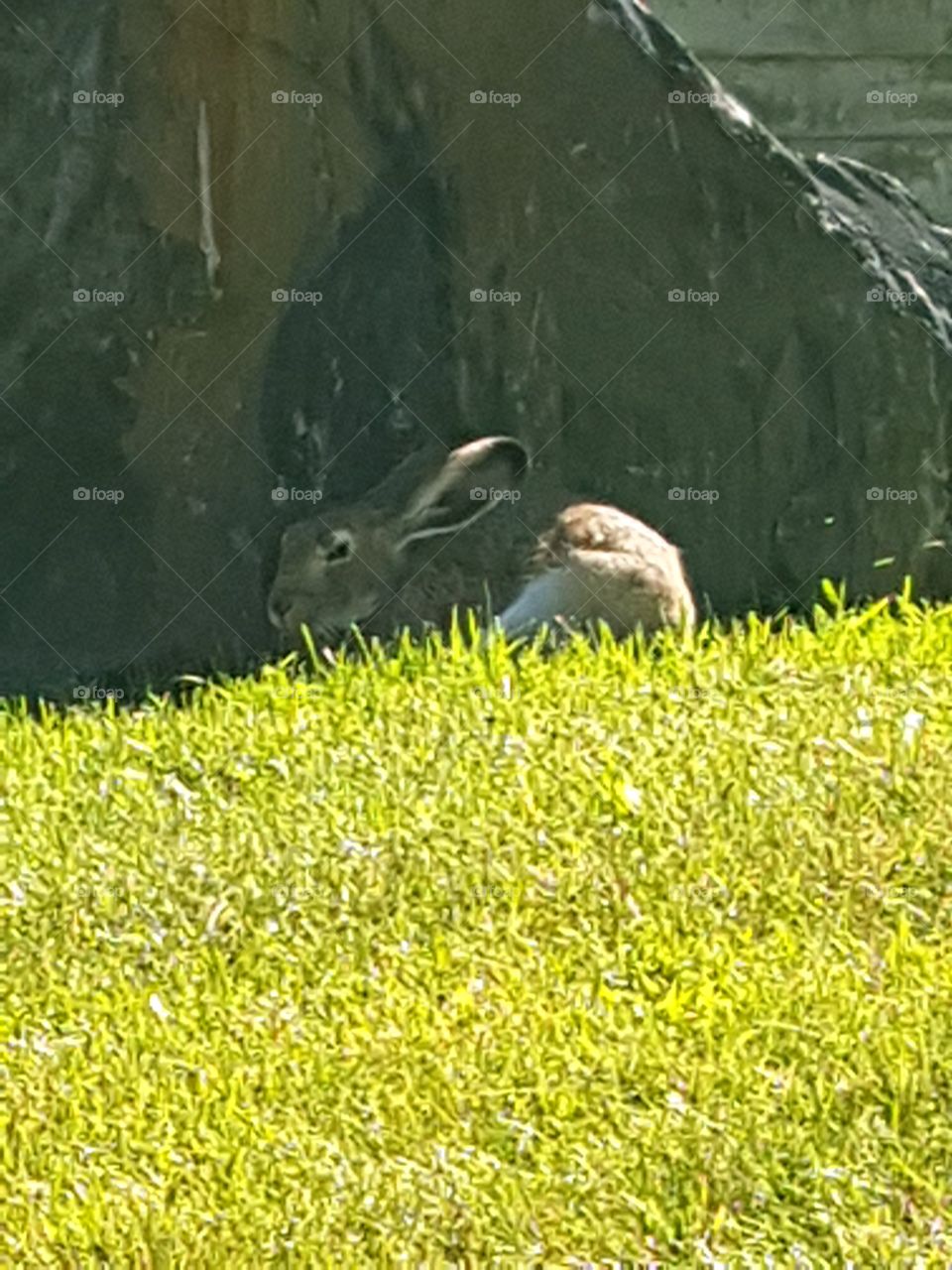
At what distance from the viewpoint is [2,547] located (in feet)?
21.3

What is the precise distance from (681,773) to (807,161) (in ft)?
9.11

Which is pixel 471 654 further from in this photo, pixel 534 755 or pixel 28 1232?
pixel 28 1232

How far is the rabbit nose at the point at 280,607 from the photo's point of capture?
6.36 m

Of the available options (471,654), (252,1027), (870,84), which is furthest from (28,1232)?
(870,84)

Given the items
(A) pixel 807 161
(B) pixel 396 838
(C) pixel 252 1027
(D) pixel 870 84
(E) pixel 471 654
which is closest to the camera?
(C) pixel 252 1027

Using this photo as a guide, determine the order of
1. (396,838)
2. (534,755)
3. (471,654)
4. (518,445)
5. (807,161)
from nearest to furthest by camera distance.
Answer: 1. (396,838)
2. (534,755)
3. (471,654)
4. (518,445)
5. (807,161)

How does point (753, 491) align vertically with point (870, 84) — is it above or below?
below

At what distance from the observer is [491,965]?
4.15 meters
